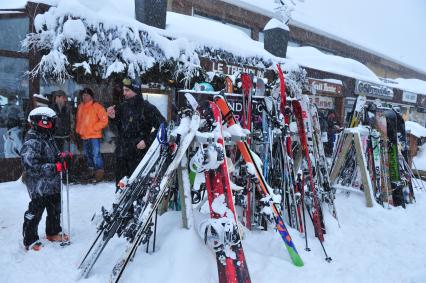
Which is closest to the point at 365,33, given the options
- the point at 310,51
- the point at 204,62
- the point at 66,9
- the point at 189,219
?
the point at 310,51

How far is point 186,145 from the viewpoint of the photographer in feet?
11.6

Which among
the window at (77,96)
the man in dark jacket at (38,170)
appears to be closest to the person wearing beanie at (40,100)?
the window at (77,96)

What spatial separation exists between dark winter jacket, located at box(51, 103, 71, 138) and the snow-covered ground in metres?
1.59

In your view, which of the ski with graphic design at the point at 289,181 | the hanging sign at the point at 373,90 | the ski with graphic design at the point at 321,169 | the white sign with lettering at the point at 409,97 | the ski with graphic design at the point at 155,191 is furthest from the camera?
the white sign with lettering at the point at 409,97

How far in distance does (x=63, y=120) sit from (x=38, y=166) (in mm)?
3099

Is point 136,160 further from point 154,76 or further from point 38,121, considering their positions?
point 154,76

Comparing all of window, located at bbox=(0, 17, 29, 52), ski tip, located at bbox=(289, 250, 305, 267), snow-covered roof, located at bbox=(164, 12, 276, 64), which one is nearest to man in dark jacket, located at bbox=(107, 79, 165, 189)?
ski tip, located at bbox=(289, 250, 305, 267)

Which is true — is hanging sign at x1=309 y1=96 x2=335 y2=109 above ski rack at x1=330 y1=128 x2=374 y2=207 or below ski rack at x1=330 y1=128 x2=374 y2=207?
above

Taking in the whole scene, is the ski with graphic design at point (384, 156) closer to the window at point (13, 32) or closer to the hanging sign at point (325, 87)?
the hanging sign at point (325, 87)

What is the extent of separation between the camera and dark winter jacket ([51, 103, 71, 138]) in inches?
264

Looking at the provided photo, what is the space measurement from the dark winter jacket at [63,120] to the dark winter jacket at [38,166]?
9.26 ft

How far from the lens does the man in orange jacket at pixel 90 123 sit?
7066 millimetres

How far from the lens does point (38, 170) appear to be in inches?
155

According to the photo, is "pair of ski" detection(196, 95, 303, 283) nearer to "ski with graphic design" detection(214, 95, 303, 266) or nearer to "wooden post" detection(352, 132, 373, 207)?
"ski with graphic design" detection(214, 95, 303, 266)
